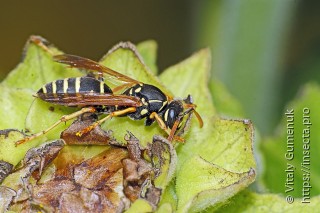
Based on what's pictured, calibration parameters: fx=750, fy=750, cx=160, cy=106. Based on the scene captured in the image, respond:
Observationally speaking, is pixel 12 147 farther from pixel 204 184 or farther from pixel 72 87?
pixel 204 184

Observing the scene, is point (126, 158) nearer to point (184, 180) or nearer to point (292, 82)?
point (184, 180)

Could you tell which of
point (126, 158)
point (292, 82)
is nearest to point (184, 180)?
point (126, 158)

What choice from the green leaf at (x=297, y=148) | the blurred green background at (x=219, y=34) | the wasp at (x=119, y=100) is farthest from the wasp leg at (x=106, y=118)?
the blurred green background at (x=219, y=34)

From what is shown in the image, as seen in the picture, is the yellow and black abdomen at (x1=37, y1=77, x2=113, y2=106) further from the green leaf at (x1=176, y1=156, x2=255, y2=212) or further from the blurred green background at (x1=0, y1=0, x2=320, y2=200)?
the blurred green background at (x1=0, y1=0, x2=320, y2=200)

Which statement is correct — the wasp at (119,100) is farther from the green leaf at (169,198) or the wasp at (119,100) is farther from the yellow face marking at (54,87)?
the green leaf at (169,198)

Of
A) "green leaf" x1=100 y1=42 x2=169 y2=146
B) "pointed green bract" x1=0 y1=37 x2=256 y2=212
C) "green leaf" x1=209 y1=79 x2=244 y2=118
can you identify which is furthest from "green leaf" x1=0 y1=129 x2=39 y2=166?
"green leaf" x1=209 y1=79 x2=244 y2=118

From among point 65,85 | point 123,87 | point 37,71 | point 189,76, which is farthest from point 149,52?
point 65,85

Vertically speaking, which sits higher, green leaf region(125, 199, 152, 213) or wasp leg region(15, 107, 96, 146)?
wasp leg region(15, 107, 96, 146)
